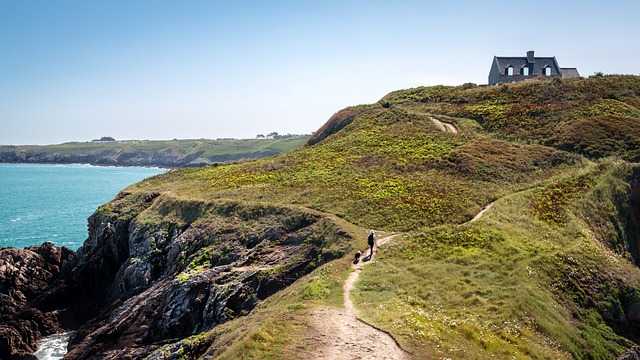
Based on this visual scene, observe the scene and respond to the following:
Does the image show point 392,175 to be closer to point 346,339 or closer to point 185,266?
point 185,266

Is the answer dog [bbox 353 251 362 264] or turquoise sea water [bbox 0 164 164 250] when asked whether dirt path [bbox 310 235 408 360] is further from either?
turquoise sea water [bbox 0 164 164 250]

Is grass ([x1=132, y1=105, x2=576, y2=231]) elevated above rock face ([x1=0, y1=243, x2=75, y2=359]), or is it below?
above

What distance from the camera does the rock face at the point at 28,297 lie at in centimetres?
5447

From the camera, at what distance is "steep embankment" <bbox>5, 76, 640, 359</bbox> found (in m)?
31.6

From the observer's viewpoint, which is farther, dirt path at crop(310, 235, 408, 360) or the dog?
the dog

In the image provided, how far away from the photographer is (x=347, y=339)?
26.5 m

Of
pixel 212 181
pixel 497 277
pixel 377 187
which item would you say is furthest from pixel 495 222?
pixel 212 181

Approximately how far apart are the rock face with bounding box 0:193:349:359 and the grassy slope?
4152 mm

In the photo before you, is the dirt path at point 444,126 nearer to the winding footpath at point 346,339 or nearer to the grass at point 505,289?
the grass at point 505,289

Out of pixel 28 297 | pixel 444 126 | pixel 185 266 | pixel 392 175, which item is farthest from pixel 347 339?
pixel 444 126

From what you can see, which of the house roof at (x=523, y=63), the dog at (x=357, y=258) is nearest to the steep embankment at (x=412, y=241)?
the dog at (x=357, y=258)

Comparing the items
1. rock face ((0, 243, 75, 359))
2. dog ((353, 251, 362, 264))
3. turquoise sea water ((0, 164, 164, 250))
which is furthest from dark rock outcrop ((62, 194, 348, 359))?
turquoise sea water ((0, 164, 164, 250))

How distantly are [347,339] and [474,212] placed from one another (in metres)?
28.4

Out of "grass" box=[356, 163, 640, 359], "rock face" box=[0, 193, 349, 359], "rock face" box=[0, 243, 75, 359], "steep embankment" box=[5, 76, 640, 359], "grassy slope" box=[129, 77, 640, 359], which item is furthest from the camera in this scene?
"rock face" box=[0, 243, 75, 359]
